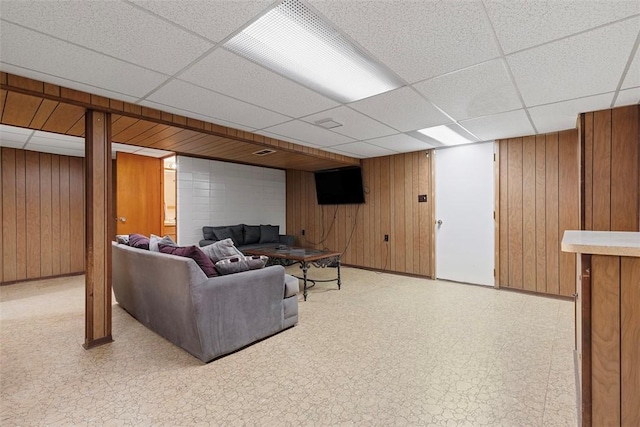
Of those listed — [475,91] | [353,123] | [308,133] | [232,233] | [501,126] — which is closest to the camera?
[475,91]

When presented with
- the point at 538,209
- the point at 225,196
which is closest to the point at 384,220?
the point at 538,209

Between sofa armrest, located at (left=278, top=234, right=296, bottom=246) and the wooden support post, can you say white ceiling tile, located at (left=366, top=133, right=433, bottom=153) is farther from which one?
the wooden support post

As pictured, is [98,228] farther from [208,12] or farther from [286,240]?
[286,240]

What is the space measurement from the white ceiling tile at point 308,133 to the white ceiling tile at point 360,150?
288 millimetres

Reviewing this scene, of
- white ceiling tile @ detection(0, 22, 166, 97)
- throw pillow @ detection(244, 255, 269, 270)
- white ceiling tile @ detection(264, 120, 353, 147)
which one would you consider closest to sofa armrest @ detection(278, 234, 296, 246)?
white ceiling tile @ detection(264, 120, 353, 147)

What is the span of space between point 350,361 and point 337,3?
2.44 metres

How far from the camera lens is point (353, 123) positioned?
3.70 meters

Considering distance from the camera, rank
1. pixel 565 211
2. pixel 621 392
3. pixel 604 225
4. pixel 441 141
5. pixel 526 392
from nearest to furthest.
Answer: pixel 621 392 → pixel 526 392 → pixel 604 225 → pixel 565 211 → pixel 441 141

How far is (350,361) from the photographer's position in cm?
245

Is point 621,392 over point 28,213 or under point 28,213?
under

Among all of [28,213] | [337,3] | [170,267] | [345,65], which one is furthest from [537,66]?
[28,213]

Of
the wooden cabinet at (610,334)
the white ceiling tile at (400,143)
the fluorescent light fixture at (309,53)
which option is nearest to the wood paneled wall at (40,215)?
the fluorescent light fixture at (309,53)

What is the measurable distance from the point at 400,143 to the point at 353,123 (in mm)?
1399

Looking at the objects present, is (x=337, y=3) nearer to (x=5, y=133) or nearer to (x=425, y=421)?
(x=425, y=421)
